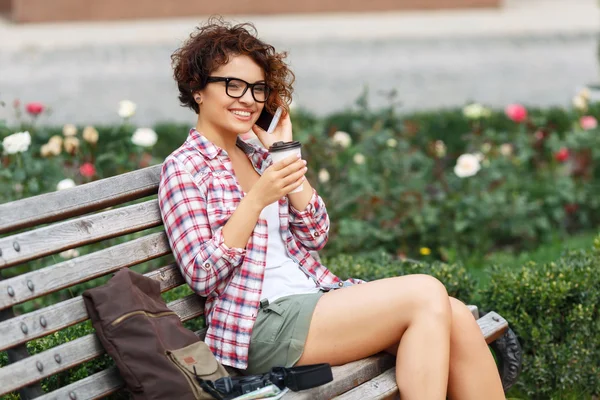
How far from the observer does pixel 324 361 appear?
2.78m

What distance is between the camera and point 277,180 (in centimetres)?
264

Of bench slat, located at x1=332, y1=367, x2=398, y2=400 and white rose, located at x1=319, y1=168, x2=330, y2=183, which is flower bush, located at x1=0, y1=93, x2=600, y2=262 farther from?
bench slat, located at x1=332, y1=367, x2=398, y2=400

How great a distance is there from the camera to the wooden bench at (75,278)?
244cm

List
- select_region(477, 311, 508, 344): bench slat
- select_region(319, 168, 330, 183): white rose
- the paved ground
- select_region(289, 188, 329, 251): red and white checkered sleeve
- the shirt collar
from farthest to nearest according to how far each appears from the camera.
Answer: the paved ground
select_region(319, 168, 330, 183): white rose
select_region(477, 311, 508, 344): bench slat
select_region(289, 188, 329, 251): red and white checkered sleeve
the shirt collar

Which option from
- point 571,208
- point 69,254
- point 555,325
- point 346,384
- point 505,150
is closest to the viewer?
point 346,384

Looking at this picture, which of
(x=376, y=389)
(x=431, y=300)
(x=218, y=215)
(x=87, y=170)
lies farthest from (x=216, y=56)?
(x=87, y=170)

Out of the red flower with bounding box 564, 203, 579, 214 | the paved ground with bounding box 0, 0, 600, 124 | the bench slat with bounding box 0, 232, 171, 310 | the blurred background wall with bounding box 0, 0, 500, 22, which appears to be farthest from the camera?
the blurred background wall with bounding box 0, 0, 500, 22

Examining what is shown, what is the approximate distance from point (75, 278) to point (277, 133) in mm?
878

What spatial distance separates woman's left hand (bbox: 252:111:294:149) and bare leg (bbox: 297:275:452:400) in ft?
1.91

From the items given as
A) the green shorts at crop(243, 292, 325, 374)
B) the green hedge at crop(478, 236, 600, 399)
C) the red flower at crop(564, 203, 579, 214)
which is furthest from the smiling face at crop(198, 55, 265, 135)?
the red flower at crop(564, 203, 579, 214)

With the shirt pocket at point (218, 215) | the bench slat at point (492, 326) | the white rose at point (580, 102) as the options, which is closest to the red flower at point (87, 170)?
the shirt pocket at point (218, 215)

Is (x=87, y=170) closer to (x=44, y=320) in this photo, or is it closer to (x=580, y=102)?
(x=44, y=320)

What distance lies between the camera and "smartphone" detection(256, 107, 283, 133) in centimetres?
304

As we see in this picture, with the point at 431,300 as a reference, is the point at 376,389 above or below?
below
